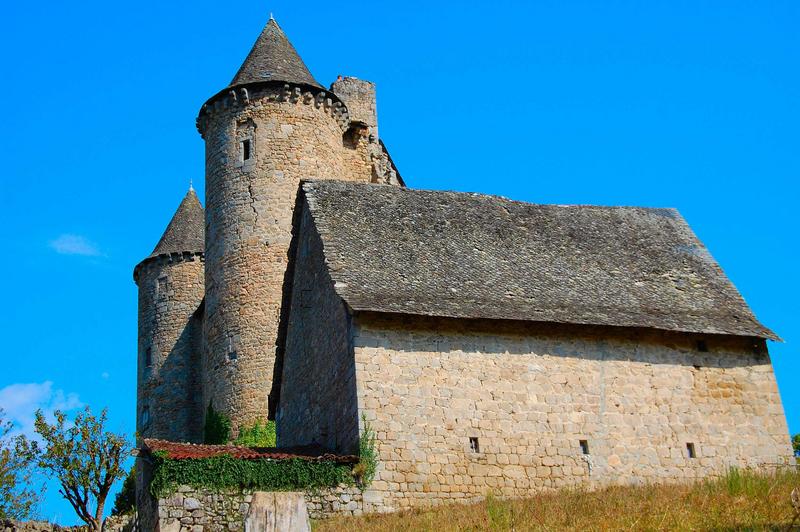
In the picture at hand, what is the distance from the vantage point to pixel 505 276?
883 inches

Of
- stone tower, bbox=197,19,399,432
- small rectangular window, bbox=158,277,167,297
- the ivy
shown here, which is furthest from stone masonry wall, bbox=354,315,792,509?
small rectangular window, bbox=158,277,167,297

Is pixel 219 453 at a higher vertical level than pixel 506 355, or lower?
lower

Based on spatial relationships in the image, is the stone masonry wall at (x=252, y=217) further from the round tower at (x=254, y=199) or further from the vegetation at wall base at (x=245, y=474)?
the vegetation at wall base at (x=245, y=474)

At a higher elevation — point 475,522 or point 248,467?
point 248,467

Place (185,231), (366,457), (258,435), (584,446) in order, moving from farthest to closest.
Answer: (185,231)
(258,435)
(584,446)
(366,457)

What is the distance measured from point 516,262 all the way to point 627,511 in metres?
8.44

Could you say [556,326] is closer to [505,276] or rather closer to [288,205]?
[505,276]

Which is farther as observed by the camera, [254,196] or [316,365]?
[254,196]

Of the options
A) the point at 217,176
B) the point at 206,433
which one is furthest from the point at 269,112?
the point at 206,433

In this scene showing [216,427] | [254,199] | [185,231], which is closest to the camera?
[216,427]

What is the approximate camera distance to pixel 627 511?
15734 mm

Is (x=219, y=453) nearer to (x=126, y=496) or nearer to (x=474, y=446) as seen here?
(x=474, y=446)

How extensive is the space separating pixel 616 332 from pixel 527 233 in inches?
151

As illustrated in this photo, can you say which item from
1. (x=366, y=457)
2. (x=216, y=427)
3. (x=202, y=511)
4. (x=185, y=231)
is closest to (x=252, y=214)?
(x=216, y=427)
